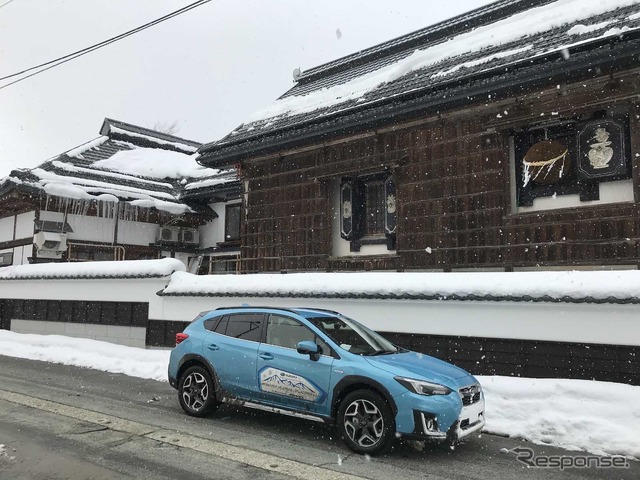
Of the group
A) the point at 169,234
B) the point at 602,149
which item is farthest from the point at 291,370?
the point at 169,234

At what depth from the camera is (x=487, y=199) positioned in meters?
10.1

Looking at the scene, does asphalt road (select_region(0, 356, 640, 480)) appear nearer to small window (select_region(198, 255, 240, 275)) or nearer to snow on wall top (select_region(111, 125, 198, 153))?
small window (select_region(198, 255, 240, 275))

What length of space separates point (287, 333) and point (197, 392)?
162 centimetres

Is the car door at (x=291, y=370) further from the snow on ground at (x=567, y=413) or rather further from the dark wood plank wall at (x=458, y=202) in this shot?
the dark wood plank wall at (x=458, y=202)

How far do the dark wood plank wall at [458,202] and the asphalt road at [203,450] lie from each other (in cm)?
455

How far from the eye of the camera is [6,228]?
64.7 ft

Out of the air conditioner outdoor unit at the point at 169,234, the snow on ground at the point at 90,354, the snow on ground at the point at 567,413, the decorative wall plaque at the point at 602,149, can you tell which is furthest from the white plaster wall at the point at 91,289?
the decorative wall plaque at the point at 602,149

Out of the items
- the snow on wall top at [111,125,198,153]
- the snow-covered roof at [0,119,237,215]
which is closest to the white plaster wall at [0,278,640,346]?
the snow-covered roof at [0,119,237,215]

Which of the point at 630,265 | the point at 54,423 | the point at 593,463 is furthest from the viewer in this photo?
the point at 630,265

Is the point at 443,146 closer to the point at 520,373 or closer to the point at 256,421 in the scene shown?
the point at 520,373

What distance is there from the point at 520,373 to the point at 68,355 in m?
10.7

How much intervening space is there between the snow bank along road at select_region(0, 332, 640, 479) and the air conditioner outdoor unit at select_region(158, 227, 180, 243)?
473 inches

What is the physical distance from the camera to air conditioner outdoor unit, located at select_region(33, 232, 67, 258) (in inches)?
680

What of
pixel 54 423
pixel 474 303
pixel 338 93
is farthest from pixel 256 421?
pixel 338 93
